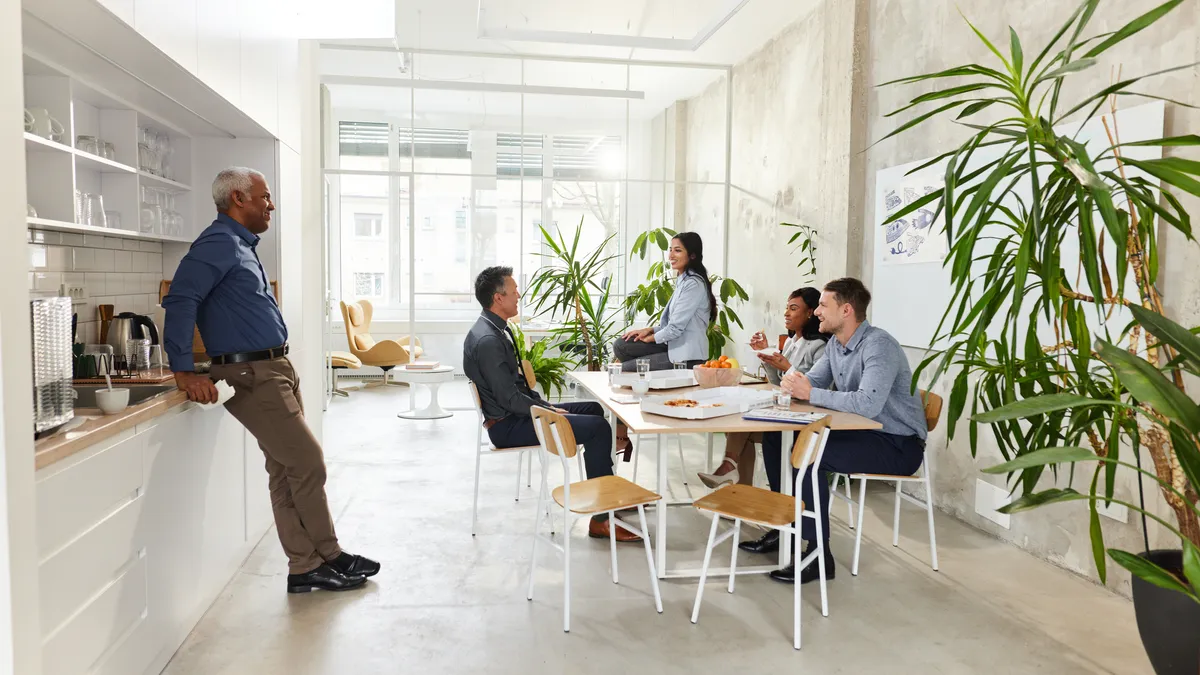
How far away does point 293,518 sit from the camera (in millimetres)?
3387

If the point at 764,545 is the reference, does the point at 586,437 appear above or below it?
above

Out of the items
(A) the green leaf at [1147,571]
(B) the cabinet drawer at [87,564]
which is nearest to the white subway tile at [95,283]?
(B) the cabinet drawer at [87,564]

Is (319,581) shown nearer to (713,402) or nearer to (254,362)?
(254,362)

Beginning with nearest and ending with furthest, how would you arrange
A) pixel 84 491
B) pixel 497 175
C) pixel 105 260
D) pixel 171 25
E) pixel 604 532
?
pixel 84 491 → pixel 171 25 → pixel 105 260 → pixel 604 532 → pixel 497 175


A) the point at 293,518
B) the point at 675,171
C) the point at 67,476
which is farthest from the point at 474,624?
the point at 675,171

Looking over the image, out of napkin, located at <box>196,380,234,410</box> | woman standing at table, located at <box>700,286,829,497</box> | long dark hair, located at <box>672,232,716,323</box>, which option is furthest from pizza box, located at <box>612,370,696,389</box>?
napkin, located at <box>196,380,234,410</box>

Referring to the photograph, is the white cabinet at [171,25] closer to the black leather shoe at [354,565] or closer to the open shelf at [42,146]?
the open shelf at [42,146]

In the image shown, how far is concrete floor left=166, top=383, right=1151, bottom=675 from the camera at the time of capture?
9.09ft

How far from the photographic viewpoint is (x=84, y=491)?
218cm

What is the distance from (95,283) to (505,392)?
6.27ft

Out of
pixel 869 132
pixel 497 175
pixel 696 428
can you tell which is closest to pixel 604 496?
pixel 696 428

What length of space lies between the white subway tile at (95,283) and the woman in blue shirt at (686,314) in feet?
9.05

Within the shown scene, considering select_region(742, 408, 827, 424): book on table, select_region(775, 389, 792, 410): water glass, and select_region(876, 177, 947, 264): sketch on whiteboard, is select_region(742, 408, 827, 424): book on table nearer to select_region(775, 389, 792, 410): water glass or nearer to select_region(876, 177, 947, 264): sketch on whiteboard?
select_region(775, 389, 792, 410): water glass

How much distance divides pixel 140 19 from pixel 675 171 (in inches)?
271
